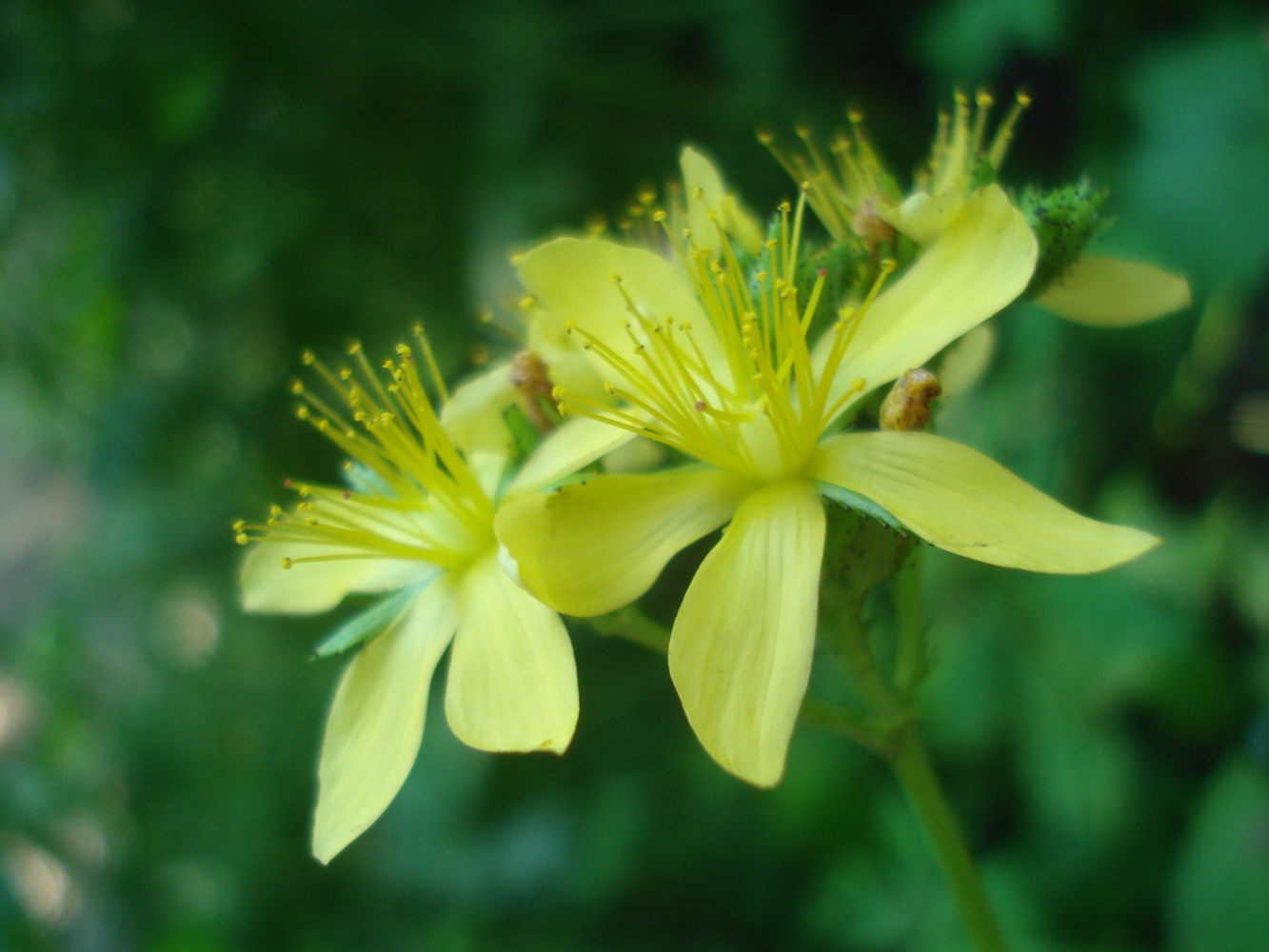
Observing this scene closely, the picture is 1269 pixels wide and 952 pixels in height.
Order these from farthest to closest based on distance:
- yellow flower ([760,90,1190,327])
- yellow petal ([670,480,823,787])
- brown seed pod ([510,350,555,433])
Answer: brown seed pod ([510,350,555,433]), yellow flower ([760,90,1190,327]), yellow petal ([670,480,823,787])

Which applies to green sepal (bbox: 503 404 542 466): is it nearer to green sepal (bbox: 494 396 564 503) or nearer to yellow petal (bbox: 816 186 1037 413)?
green sepal (bbox: 494 396 564 503)

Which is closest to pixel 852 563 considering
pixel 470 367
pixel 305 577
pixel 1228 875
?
pixel 305 577

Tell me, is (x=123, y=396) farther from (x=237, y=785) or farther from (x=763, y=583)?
(x=763, y=583)

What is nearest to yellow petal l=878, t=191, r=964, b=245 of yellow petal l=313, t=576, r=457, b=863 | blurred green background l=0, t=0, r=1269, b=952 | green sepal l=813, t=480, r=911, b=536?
green sepal l=813, t=480, r=911, b=536

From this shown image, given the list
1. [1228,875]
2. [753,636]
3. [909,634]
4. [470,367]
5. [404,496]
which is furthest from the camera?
[470,367]

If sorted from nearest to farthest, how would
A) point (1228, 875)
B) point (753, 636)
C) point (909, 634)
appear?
1. point (753, 636)
2. point (909, 634)
3. point (1228, 875)

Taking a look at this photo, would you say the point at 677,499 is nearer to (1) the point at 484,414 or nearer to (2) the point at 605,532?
(2) the point at 605,532
